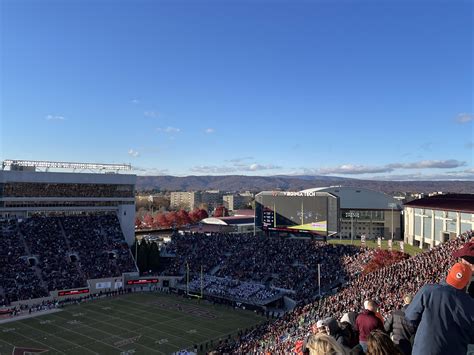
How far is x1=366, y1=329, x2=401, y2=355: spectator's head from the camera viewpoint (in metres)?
Result: 3.59

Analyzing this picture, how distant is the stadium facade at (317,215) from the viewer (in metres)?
52.2

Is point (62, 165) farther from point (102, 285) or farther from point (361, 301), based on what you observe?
point (361, 301)

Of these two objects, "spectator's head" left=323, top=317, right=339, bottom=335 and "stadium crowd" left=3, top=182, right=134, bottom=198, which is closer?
"spectator's head" left=323, top=317, right=339, bottom=335

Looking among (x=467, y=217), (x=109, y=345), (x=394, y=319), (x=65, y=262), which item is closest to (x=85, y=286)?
(x=65, y=262)

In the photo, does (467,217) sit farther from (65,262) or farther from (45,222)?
(45,222)

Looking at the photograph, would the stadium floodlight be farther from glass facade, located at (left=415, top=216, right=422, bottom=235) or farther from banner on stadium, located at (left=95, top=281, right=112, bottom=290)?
glass facade, located at (left=415, top=216, right=422, bottom=235)

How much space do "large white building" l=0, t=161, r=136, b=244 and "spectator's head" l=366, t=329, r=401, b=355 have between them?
5745 cm

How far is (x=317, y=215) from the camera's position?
53.0 metres

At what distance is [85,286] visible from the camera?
49.5m

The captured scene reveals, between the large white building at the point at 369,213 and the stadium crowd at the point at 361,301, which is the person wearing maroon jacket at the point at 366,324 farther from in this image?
the large white building at the point at 369,213

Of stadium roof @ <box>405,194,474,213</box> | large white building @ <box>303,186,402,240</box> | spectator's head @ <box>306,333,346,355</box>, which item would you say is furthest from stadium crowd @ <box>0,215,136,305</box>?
spectator's head @ <box>306,333,346,355</box>

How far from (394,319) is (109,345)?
1316 inches

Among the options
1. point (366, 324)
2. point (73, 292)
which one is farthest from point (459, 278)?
point (73, 292)

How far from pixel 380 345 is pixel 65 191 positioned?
59453 millimetres
